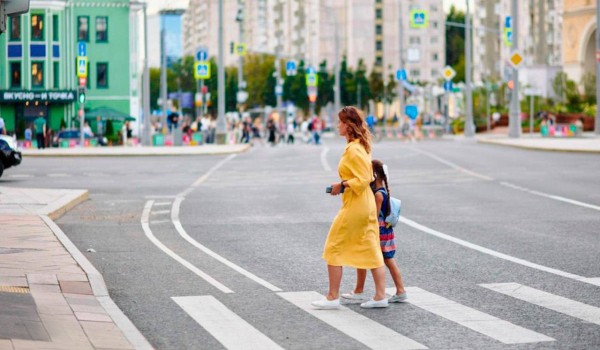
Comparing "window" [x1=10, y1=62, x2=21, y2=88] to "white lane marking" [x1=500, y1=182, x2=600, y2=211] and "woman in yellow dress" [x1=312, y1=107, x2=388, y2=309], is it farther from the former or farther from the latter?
"woman in yellow dress" [x1=312, y1=107, x2=388, y2=309]

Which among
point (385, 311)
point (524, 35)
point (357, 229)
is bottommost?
point (385, 311)

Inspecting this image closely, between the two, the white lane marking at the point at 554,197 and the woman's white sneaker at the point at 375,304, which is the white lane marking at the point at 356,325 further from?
the white lane marking at the point at 554,197

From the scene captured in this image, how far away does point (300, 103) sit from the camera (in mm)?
156250

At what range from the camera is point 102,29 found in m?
84.4

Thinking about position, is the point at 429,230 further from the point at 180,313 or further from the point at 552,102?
the point at 552,102

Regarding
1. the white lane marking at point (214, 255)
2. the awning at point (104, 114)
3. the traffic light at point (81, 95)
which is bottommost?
the white lane marking at point (214, 255)

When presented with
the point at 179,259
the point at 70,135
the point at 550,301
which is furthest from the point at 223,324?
the point at 70,135

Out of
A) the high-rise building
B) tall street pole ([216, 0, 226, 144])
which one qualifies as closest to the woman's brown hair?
tall street pole ([216, 0, 226, 144])

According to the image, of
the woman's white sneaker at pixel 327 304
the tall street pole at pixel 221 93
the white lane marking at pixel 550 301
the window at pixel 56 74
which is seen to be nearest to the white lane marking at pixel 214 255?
the woman's white sneaker at pixel 327 304

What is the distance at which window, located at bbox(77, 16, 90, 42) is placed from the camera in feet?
274

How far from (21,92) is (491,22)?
100m

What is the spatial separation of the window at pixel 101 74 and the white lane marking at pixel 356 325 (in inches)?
2911

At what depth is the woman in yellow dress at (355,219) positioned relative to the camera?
10.9 m

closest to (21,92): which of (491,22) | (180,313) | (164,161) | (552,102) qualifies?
(164,161)
